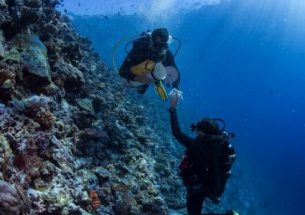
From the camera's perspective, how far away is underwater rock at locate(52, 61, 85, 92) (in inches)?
324

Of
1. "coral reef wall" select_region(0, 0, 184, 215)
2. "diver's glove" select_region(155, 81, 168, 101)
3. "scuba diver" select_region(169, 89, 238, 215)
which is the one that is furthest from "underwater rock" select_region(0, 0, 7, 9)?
"scuba diver" select_region(169, 89, 238, 215)

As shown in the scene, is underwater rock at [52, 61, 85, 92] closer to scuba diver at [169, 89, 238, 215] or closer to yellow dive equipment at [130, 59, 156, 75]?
yellow dive equipment at [130, 59, 156, 75]

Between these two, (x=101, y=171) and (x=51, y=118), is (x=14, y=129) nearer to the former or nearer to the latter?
(x=51, y=118)

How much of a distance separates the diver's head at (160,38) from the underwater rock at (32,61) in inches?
95.4

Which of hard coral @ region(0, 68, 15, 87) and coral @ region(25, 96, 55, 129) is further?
coral @ region(25, 96, 55, 129)

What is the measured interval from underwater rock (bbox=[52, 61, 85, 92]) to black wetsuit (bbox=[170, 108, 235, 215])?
333 cm

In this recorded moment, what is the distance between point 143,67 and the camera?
797cm

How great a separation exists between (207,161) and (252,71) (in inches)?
4830

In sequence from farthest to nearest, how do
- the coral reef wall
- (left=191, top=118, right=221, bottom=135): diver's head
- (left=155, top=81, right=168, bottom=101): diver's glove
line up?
(left=155, top=81, right=168, bottom=101): diver's glove
(left=191, top=118, right=221, bottom=135): diver's head
the coral reef wall

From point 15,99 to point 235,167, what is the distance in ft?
111

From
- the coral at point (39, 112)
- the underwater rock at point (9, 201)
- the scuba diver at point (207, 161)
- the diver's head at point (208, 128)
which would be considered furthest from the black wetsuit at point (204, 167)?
the underwater rock at point (9, 201)

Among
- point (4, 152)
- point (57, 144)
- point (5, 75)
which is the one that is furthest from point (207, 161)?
point (5, 75)

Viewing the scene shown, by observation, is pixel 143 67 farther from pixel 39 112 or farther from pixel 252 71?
pixel 252 71

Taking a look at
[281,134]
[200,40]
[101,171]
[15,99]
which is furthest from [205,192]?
[281,134]
